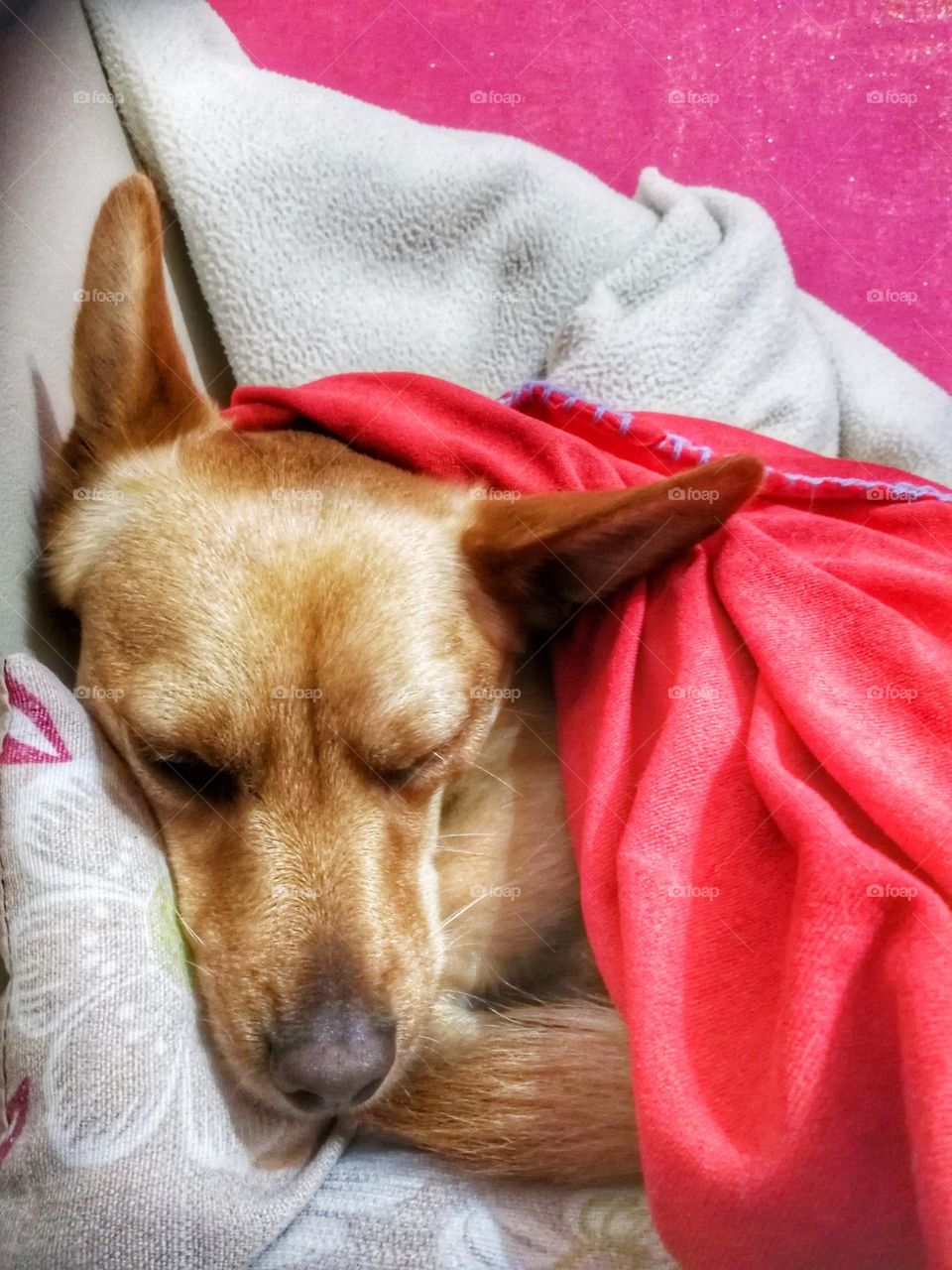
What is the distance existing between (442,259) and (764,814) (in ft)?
3.33

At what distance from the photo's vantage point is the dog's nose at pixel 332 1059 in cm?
86

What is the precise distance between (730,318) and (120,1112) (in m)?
1.30

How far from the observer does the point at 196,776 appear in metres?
1.01

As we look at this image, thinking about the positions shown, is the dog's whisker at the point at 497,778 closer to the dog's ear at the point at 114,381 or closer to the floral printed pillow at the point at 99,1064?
the floral printed pillow at the point at 99,1064

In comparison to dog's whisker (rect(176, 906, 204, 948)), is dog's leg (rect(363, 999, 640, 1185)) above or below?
below

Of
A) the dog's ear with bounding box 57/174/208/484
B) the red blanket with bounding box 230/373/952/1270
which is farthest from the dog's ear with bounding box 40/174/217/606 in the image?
the red blanket with bounding box 230/373/952/1270

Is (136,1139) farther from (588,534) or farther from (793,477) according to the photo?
(793,477)

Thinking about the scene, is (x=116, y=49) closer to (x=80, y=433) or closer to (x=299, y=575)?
(x=80, y=433)

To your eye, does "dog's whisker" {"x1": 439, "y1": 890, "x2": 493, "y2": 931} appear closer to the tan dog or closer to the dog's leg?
the tan dog

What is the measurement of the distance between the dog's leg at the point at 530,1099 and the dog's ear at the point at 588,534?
0.46 metres

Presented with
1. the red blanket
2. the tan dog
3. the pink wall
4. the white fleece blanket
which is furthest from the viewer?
the pink wall

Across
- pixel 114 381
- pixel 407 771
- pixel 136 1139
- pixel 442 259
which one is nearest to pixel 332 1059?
pixel 136 1139

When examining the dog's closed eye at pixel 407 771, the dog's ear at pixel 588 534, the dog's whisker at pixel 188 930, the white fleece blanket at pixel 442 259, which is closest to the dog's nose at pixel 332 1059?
the dog's whisker at pixel 188 930

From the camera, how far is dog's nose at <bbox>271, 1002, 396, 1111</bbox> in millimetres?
861
